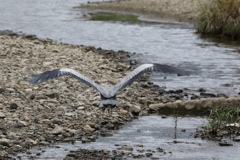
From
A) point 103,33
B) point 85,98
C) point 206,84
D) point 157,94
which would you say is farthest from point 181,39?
point 85,98

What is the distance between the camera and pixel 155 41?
953 inches

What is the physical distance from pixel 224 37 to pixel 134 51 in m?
4.74

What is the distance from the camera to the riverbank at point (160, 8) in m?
33.7

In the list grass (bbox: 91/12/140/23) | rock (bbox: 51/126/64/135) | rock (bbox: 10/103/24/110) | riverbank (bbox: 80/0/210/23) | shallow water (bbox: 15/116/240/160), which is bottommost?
shallow water (bbox: 15/116/240/160)

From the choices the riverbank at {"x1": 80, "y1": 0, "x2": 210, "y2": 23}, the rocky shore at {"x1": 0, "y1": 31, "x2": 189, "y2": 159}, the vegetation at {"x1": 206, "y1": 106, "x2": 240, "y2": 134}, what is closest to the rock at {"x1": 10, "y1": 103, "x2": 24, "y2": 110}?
the rocky shore at {"x1": 0, "y1": 31, "x2": 189, "y2": 159}

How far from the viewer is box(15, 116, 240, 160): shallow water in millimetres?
8531

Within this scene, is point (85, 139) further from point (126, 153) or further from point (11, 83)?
point (11, 83)

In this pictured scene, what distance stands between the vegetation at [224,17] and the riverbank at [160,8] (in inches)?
260

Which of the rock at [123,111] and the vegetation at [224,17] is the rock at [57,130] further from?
the vegetation at [224,17]

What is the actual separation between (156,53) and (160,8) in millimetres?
17623

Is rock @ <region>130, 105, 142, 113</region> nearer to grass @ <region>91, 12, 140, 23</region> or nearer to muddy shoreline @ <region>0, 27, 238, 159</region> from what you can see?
muddy shoreline @ <region>0, 27, 238, 159</region>

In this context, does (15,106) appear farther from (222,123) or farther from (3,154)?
(222,123)

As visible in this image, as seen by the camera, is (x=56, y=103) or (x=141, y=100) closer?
(x=56, y=103)

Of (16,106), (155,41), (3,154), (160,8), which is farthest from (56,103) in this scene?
(160,8)
